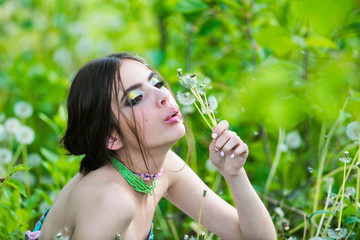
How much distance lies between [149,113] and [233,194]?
0.33 m

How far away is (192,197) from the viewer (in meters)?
1.37

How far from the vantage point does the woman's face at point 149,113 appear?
3.67ft

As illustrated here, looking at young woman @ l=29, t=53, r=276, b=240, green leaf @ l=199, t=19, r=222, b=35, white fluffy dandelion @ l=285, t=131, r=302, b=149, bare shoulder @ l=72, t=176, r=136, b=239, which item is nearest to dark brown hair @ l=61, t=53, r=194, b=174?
young woman @ l=29, t=53, r=276, b=240

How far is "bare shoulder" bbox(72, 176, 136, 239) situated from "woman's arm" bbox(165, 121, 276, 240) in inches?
10.1

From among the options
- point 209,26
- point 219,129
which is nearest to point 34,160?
point 209,26

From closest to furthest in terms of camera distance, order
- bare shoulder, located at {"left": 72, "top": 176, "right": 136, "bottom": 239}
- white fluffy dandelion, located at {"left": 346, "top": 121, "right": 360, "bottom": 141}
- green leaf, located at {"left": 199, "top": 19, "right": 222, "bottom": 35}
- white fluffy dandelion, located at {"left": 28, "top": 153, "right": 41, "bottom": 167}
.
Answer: bare shoulder, located at {"left": 72, "top": 176, "right": 136, "bottom": 239}
white fluffy dandelion, located at {"left": 346, "top": 121, "right": 360, "bottom": 141}
green leaf, located at {"left": 199, "top": 19, "right": 222, "bottom": 35}
white fluffy dandelion, located at {"left": 28, "top": 153, "right": 41, "bottom": 167}

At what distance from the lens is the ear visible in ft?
3.82

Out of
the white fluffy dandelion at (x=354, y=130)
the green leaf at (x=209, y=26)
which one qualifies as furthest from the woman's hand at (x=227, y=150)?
the green leaf at (x=209, y=26)

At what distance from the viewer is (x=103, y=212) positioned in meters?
1.04

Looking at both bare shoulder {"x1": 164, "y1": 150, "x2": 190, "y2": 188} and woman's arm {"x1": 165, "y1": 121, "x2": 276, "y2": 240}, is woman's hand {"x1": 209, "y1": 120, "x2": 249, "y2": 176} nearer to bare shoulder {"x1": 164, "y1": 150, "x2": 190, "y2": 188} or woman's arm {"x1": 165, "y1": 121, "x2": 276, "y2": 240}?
woman's arm {"x1": 165, "y1": 121, "x2": 276, "y2": 240}

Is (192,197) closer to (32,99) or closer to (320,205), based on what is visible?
(320,205)

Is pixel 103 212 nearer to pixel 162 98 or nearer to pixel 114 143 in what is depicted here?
pixel 114 143

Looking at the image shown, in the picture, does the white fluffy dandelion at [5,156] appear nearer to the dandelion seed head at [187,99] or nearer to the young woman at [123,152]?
the young woman at [123,152]

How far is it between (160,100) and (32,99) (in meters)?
1.75
